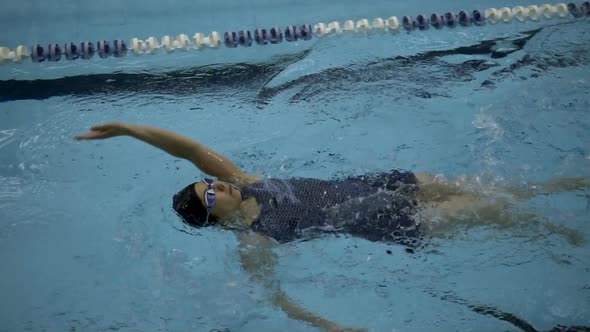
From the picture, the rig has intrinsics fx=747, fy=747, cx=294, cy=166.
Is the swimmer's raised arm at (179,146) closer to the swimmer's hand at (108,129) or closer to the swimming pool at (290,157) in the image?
the swimmer's hand at (108,129)

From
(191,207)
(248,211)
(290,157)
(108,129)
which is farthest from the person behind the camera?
A: (290,157)

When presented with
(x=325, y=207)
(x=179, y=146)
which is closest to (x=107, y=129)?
(x=179, y=146)

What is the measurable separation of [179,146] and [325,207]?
601 mm

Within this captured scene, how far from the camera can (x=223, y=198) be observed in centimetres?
271

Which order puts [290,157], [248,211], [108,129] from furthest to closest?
[290,157]
[248,211]
[108,129]

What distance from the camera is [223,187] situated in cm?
274

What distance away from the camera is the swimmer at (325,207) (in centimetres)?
276

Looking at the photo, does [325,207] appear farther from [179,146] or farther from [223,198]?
[179,146]

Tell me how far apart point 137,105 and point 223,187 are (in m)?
1.33

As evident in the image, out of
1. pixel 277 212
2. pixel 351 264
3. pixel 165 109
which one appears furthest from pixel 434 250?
pixel 165 109

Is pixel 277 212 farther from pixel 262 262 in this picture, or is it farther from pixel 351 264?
pixel 351 264

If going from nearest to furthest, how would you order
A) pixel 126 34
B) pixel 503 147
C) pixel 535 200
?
pixel 535 200 → pixel 503 147 → pixel 126 34

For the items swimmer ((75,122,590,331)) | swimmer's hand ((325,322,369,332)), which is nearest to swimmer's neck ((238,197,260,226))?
swimmer ((75,122,590,331))

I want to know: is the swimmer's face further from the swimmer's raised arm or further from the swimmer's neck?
the swimmer's raised arm
